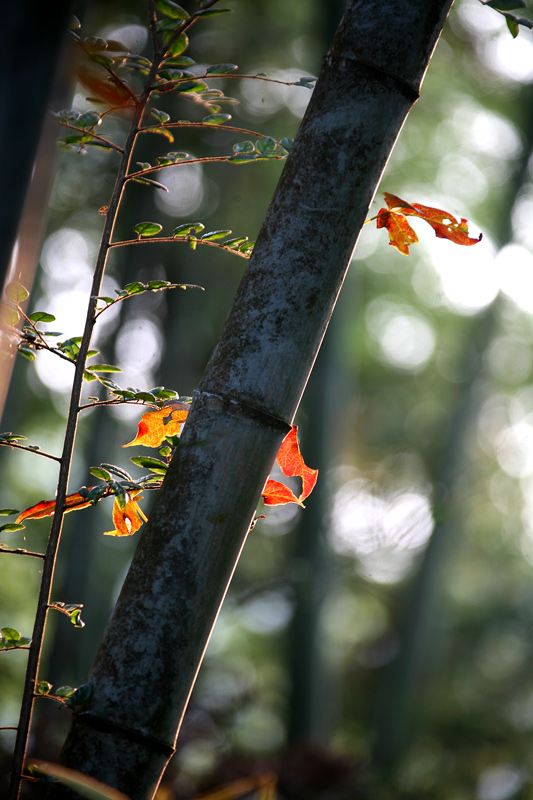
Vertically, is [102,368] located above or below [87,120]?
below

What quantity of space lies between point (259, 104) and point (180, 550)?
15.9 feet

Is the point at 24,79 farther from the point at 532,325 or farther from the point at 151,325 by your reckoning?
the point at 532,325

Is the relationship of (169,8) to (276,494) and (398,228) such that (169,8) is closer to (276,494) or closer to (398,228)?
(398,228)

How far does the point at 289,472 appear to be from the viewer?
66 centimetres

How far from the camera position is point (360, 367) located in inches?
273

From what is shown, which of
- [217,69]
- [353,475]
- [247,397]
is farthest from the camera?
[353,475]

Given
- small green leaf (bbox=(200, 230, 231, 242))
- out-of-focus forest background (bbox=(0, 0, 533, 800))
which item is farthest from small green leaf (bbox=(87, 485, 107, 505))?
out-of-focus forest background (bbox=(0, 0, 533, 800))

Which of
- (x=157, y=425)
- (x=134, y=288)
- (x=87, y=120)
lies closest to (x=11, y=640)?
(x=157, y=425)

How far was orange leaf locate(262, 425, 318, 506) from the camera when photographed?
2.09 ft

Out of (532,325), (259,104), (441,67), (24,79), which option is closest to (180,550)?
(24,79)

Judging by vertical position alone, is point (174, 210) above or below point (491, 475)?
above

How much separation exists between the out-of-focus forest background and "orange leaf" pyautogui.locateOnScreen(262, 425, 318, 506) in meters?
1.59

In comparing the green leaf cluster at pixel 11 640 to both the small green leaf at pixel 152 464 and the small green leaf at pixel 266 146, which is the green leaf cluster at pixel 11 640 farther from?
the small green leaf at pixel 266 146

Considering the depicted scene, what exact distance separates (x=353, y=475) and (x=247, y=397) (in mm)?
5350
